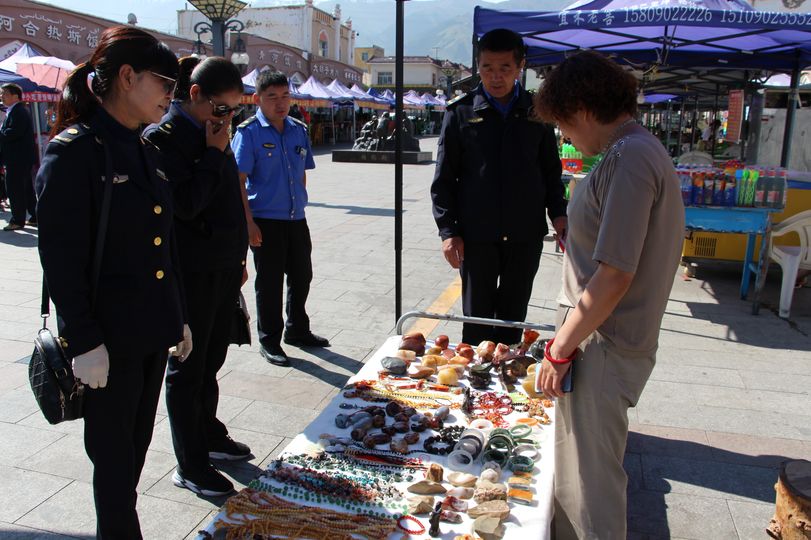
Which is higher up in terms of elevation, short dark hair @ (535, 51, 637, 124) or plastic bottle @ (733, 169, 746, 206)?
short dark hair @ (535, 51, 637, 124)

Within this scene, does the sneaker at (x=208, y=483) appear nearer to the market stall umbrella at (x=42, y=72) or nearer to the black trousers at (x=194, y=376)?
the black trousers at (x=194, y=376)

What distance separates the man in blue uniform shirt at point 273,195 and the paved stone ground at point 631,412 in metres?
0.43

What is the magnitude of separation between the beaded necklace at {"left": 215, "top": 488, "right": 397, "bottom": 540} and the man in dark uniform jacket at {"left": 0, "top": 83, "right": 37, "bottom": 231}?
8.31 m

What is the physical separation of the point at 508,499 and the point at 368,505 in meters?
0.46

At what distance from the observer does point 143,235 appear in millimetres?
2006

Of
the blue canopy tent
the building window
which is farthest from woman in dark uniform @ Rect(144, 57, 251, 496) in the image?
the building window

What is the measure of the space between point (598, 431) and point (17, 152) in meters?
9.51

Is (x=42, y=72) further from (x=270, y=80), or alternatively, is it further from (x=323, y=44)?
(x=323, y=44)

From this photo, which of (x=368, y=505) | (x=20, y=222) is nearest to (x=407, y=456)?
(x=368, y=505)

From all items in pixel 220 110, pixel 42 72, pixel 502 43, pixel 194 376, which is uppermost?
pixel 42 72

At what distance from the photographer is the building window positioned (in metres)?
54.3

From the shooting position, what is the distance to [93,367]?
1846mm

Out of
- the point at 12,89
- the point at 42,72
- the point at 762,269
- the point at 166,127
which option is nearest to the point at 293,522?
the point at 166,127

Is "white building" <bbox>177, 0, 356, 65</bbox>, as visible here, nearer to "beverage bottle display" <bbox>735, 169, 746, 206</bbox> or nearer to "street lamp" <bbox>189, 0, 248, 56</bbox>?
"street lamp" <bbox>189, 0, 248, 56</bbox>
